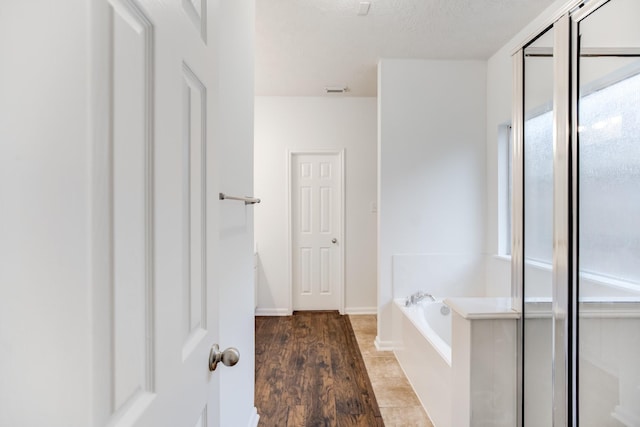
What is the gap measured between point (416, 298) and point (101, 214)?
2.85 m

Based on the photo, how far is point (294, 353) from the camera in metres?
3.03

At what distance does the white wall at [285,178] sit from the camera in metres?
4.13

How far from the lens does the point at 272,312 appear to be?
4.18m

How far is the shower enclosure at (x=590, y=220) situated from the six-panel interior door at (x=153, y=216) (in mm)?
1238

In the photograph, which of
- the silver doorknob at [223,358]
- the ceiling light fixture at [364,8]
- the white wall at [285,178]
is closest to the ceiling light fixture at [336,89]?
the white wall at [285,178]

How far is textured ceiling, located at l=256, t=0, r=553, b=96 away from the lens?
2.36 meters

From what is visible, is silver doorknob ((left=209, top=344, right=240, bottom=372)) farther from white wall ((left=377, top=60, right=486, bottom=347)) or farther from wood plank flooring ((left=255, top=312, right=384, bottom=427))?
white wall ((left=377, top=60, right=486, bottom=347))

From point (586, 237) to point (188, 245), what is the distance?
1.29 m

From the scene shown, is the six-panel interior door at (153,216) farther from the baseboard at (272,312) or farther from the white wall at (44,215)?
the baseboard at (272,312)

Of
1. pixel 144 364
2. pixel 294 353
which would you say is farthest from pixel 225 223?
pixel 294 353

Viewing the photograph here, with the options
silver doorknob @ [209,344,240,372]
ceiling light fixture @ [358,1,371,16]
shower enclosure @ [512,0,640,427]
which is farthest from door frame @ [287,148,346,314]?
silver doorknob @ [209,344,240,372]

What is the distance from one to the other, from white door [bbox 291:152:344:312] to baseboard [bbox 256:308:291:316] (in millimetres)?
155

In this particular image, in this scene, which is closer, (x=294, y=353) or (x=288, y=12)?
(x=288, y=12)

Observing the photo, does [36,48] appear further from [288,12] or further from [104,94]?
[288,12]
